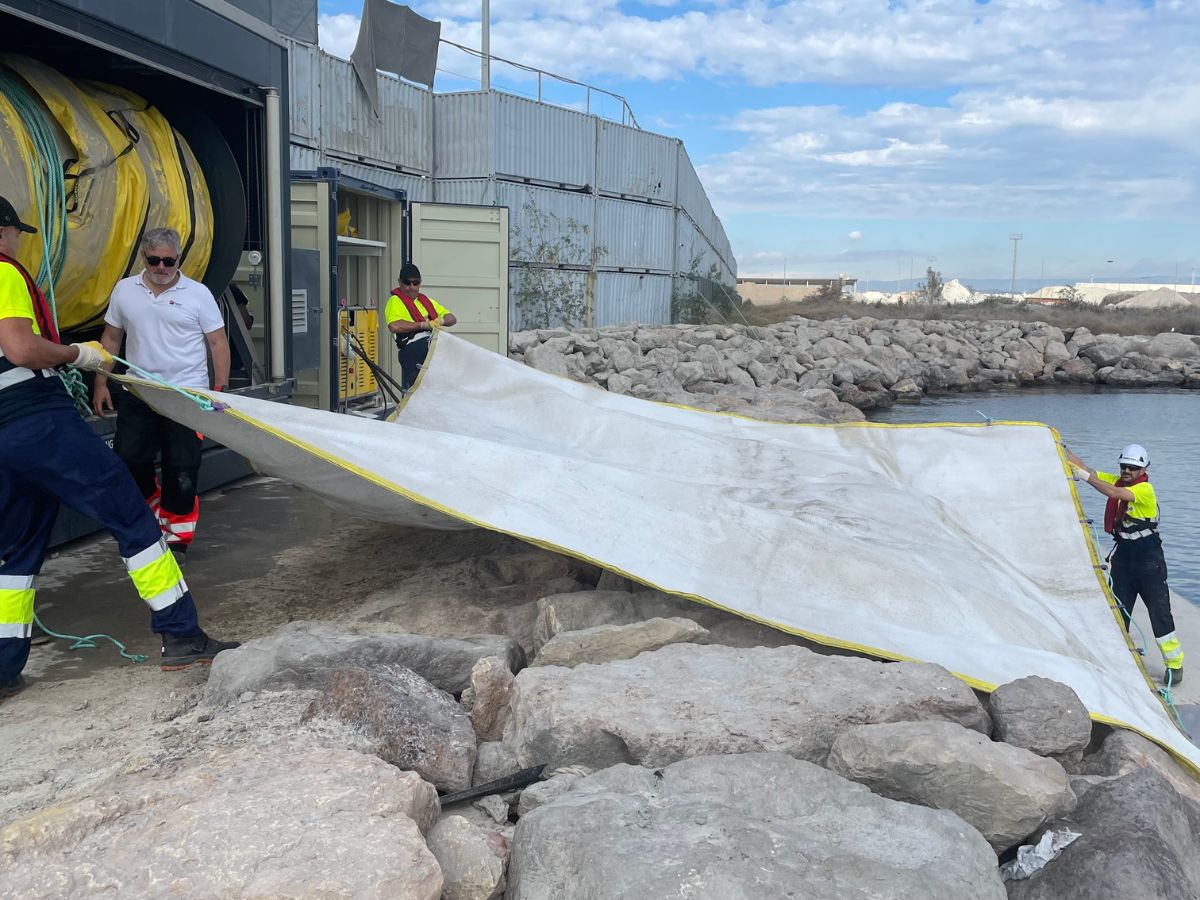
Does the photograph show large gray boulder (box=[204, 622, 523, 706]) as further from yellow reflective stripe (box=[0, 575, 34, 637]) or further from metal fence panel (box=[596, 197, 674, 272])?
metal fence panel (box=[596, 197, 674, 272])

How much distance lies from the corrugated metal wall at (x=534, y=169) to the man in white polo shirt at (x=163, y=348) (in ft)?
37.5

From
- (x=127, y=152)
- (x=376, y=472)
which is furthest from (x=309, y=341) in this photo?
(x=376, y=472)

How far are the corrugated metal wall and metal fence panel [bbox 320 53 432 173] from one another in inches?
0.8

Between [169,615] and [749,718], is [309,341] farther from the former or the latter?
[749,718]

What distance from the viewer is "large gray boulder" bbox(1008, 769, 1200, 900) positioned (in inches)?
103

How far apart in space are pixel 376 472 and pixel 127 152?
112 inches

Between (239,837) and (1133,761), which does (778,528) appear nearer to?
(1133,761)

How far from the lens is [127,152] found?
5.55 m

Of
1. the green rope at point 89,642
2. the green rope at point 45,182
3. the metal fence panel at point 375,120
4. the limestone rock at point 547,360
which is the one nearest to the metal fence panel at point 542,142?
the metal fence panel at point 375,120

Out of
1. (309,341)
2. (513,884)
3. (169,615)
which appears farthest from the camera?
(309,341)

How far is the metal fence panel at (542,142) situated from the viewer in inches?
748

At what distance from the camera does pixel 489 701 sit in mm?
3342

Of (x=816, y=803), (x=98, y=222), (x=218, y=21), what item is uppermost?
(x=218, y=21)

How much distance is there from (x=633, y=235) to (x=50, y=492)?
19.5 metres
